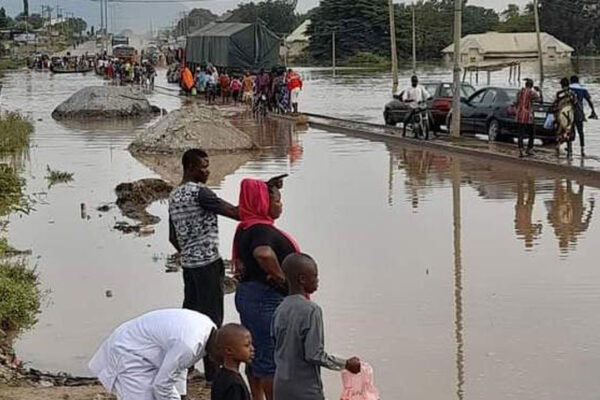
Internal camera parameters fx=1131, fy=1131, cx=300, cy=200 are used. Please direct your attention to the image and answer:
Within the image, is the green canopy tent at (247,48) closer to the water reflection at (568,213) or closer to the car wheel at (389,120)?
the car wheel at (389,120)

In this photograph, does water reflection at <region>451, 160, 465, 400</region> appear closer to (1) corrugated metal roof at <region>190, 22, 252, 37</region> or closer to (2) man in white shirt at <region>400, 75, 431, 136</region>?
(2) man in white shirt at <region>400, 75, 431, 136</region>

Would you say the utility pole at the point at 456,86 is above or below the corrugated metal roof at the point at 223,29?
below

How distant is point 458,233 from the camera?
14.2 meters

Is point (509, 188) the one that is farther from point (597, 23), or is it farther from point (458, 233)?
point (597, 23)

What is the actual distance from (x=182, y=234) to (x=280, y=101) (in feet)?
98.7

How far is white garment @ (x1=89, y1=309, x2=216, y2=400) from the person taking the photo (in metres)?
5.20

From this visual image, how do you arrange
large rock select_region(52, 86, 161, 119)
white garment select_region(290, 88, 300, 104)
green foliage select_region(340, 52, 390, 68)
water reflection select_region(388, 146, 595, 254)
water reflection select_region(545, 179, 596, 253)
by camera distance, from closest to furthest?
1. water reflection select_region(545, 179, 596, 253)
2. water reflection select_region(388, 146, 595, 254)
3. white garment select_region(290, 88, 300, 104)
4. large rock select_region(52, 86, 161, 119)
5. green foliage select_region(340, 52, 390, 68)

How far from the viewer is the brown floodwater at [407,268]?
8.80m

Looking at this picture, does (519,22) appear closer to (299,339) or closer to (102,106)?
(102,106)

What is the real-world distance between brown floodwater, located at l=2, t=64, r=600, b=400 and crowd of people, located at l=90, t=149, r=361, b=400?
4.64 feet

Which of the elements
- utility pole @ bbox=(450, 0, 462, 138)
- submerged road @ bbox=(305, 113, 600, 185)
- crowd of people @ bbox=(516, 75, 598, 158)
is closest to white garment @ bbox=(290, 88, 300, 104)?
submerged road @ bbox=(305, 113, 600, 185)

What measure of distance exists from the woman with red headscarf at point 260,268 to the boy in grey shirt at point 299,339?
2.04 feet

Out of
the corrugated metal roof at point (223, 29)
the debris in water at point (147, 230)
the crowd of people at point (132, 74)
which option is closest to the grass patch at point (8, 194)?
the debris in water at point (147, 230)

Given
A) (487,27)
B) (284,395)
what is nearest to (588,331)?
(284,395)
